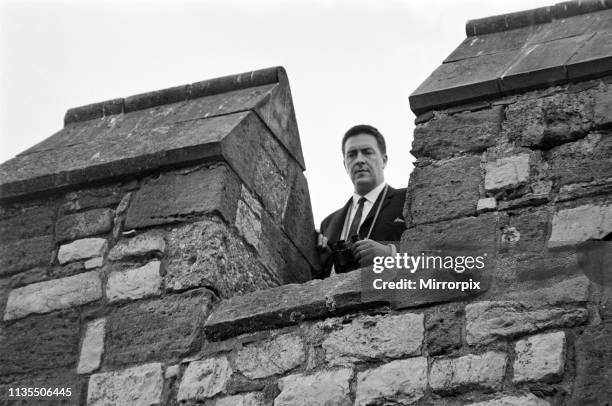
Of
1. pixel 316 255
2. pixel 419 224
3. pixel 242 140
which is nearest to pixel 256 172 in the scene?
pixel 242 140

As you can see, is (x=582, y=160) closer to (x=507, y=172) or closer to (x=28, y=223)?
(x=507, y=172)

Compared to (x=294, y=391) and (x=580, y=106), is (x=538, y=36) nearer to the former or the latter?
(x=580, y=106)

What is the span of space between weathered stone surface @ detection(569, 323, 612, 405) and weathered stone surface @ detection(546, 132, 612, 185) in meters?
0.65

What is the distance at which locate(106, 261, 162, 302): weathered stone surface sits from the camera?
5.08 metres

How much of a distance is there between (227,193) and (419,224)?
Result: 0.91 meters

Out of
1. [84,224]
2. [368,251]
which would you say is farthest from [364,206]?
[84,224]

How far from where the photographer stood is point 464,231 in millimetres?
4676

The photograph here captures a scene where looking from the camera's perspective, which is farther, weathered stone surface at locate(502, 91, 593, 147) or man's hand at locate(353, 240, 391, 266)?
man's hand at locate(353, 240, 391, 266)

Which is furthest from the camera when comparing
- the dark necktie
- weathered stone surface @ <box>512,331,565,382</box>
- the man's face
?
the man's face

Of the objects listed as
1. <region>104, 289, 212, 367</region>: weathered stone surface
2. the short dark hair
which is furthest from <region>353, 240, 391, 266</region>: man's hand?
the short dark hair

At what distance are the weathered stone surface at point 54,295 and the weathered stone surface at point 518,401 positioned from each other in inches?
69.2

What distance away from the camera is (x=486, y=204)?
185 inches

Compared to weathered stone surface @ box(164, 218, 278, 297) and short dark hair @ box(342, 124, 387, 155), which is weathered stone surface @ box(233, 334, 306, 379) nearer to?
weathered stone surface @ box(164, 218, 278, 297)

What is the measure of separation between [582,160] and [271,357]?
1312 millimetres
